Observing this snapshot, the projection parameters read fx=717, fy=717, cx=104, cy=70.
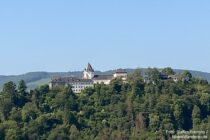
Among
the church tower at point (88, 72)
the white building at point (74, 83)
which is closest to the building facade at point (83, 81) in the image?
the white building at point (74, 83)

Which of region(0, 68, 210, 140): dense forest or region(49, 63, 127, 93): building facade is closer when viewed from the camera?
region(0, 68, 210, 140): dense forest

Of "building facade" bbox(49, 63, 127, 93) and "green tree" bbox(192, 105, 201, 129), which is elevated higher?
"building facade" bbox(49, 63, 127, 93)

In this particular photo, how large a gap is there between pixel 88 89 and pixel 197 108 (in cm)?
1276

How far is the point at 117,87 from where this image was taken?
77750mm

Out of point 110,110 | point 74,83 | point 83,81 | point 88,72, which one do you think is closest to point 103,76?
point 83,81

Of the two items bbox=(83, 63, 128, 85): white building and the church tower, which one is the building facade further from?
the church tower

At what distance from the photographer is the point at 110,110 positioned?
72750mm

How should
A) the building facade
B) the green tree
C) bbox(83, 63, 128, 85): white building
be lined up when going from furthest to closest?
bbox(83, 63, 128, 85): white building → the building facade → the green tree

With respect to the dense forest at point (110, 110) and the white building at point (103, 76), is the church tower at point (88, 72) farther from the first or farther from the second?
the dense forest at point (110, 110)

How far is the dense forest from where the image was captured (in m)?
66.2

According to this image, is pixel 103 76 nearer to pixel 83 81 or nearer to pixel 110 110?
pixel 83 81

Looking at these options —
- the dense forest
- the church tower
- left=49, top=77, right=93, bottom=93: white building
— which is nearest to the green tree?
the dense forest

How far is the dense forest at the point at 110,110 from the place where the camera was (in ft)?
217

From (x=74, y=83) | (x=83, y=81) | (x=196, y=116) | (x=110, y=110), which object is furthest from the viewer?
(x=74, y=83)
